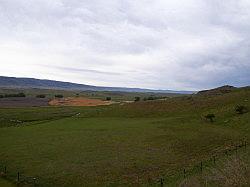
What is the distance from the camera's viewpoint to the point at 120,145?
4812 centimetres

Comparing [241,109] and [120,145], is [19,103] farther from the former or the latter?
[120,145]

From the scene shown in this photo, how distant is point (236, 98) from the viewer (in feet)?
283

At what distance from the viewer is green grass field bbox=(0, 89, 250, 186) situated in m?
34.5

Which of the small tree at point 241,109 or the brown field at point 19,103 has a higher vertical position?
the small tree at point 241,109

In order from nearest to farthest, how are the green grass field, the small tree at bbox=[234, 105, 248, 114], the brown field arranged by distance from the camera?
1. the green grass field
2. the small tree at bbox=[234, 105, 248, 114]
3. the brown field

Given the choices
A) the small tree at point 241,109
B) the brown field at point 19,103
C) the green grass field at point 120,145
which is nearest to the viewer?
the green grass field at point 120,145

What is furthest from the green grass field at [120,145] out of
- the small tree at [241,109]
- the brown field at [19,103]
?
the brown field at [19,103]

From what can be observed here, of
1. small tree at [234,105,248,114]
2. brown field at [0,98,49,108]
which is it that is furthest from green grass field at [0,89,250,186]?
brown field at [0,98,49,108]

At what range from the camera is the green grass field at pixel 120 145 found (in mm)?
34469

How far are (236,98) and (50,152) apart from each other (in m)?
54.8

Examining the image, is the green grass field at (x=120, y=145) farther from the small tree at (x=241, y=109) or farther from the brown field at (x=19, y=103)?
the brown field at (x=19, y=103)

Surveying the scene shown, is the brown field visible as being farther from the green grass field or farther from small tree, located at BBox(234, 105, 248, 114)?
small tree, located at BBox(234, 105, 248, 114)

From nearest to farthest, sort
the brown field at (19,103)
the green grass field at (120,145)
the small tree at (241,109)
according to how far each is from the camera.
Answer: the green grass field at (120,145) < the small tree at (241,109) < the brown field at (19,103)

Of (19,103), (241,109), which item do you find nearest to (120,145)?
(241,109)
